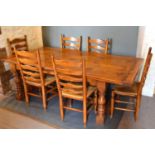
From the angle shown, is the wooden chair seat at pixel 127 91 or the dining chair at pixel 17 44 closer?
the wooden chair seat at pixel 127 91

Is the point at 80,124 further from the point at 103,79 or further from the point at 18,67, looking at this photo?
the point at 18,67

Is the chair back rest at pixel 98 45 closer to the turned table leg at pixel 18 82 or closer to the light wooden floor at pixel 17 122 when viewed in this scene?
the turned table leg at pixel 18 82

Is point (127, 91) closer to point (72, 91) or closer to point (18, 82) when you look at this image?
point (72, 91)

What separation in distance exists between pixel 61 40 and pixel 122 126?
1897 mm

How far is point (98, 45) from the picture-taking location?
3.13 m

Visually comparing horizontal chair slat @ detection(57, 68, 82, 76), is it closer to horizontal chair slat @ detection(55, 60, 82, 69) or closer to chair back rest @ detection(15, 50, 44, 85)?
horizontal chair slat @ detection(55, 60, 82, 69)

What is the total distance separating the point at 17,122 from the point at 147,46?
2.26 meters

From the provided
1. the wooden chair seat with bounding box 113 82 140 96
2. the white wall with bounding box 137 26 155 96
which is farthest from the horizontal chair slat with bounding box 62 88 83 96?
the white wall with bounding box 137 26 155 96

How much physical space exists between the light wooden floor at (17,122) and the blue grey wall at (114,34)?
63.7 inches

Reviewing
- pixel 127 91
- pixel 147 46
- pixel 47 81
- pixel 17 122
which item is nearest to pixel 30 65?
pixel 47 81

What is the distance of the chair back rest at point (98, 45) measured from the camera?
2928mm

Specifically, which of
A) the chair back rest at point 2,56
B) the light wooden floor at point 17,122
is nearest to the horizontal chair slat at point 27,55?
the chair back rest at point 2,56

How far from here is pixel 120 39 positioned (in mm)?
2943
